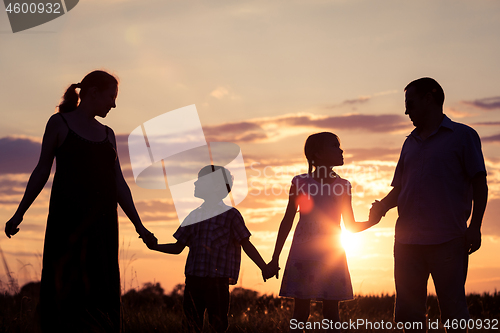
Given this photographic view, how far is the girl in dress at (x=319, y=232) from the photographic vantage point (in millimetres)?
4902

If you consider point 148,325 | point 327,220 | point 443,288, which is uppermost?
point 327,220

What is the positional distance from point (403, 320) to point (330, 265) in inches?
32.9

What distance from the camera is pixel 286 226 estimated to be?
16.7 feet

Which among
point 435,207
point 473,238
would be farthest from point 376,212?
point 473,238

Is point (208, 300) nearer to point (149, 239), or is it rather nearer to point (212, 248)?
point (212, 248)

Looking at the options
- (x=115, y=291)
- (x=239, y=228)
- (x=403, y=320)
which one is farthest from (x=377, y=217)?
(x=115, y=291)

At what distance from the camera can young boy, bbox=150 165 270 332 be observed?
489 cm

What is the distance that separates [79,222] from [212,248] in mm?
1358

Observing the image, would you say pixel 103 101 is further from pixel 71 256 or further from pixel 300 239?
pixel 300 239

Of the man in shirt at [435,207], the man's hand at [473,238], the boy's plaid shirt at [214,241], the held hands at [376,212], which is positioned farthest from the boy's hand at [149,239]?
the man's hand at [473,238]

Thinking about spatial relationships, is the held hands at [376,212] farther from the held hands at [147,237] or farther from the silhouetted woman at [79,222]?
the silhouetted woman at [79,222]

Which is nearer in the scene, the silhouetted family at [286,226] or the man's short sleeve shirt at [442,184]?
the silhouetted family at [286,226]

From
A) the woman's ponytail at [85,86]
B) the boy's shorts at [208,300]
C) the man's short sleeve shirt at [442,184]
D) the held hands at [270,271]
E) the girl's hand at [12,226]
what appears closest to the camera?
the girl's hand at [12,226]

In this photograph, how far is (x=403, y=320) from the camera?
4484mm
